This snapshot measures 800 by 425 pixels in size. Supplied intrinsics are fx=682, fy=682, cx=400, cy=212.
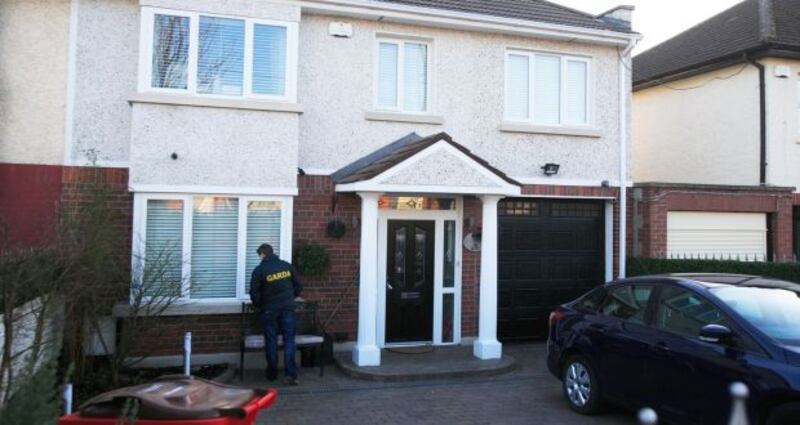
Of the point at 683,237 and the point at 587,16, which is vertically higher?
the point at 587,16

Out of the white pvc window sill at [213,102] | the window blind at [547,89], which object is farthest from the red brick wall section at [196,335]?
the window blind at [547,89]

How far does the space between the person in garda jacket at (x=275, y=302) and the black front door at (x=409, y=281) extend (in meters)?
2.19

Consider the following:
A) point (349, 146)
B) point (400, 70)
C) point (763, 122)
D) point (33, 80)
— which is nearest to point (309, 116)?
point (349, 146)

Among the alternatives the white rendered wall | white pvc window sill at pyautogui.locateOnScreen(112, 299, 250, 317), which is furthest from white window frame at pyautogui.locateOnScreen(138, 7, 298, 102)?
the white rendered wall

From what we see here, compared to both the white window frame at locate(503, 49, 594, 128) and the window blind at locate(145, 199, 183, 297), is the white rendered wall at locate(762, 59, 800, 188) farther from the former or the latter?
the window blind at locate(145, 199, 183, 297)

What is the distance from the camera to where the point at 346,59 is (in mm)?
10078

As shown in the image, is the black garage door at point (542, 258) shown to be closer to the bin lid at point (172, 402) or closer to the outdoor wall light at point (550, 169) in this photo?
the outdoor wall light at point (550, 169)

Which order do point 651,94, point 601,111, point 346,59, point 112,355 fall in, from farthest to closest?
point 651,94, point 601,111, point 346,59, point 112,355

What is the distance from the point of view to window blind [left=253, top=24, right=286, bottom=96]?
938cm

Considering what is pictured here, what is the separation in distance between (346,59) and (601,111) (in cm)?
443

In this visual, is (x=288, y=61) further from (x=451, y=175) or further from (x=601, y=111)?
(x=601, y=111)

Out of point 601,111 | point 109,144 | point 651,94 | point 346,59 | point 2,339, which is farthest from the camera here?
point 651,94

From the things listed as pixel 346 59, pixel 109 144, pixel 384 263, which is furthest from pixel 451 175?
pixel 109 144

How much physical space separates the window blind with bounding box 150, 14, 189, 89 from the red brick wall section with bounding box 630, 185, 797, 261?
24.5 feet
